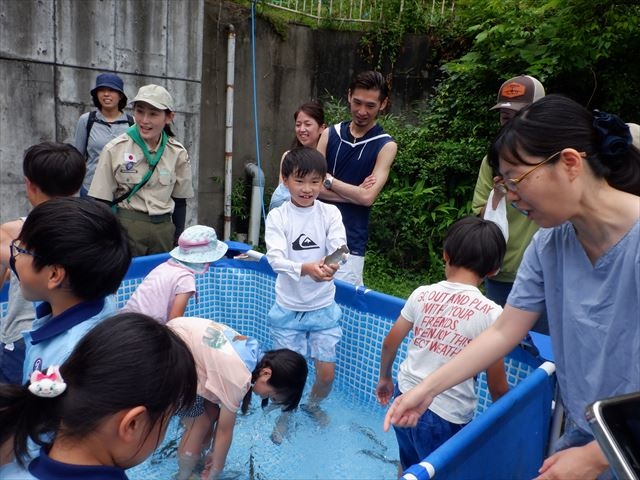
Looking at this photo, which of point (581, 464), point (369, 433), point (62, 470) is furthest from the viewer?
point (369, 433)

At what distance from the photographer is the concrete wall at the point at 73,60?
4344mm

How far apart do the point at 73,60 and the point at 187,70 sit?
1088 millimetres

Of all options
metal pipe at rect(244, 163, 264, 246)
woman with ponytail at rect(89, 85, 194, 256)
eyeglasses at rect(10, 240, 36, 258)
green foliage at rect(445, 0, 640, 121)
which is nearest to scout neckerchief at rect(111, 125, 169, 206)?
woman with ponytail at rect(89, 85, 194, 256)

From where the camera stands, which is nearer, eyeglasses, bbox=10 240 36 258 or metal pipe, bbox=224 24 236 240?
eyeglasses, bbox=10 240 36 258

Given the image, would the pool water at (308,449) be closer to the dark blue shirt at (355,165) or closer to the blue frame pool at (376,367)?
the blue frame pool at (376,367)

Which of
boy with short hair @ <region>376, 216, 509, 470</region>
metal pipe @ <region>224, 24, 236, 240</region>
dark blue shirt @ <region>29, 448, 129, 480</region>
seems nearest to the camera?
dark blue shirt @ <region>29, 448, 129, 480</region>

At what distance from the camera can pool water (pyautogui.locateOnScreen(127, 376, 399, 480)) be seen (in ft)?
9.94

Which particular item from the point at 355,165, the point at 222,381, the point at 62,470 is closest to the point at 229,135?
the point at 355,165

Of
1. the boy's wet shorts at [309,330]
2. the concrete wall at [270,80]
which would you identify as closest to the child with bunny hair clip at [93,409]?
the boy's wet shorts at [309,330]

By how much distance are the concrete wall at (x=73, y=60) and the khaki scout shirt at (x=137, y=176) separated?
1.48m

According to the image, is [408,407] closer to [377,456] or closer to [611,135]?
[611,135]

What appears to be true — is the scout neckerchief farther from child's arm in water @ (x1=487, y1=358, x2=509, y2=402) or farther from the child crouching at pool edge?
child's arm in water @ (x1=487, y1=358, x2=509, y2=402)

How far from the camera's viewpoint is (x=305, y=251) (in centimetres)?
304

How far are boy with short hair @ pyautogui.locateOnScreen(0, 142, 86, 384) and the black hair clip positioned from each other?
2130 mm
